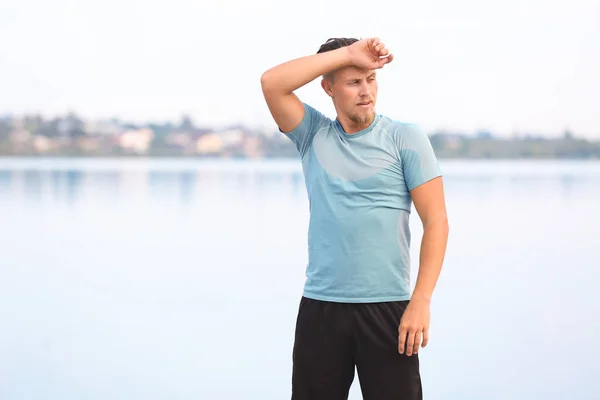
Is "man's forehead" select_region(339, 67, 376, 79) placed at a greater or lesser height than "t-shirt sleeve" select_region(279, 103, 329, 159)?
greater

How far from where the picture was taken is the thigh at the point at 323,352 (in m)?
1.71

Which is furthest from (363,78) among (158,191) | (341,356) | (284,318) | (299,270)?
(158,191)

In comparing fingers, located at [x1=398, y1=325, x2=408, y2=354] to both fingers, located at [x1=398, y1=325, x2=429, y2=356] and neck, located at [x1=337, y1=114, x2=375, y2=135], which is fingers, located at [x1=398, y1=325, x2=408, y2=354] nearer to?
fingers, located at [x1=398, y1=325, x2=429, y2=356]

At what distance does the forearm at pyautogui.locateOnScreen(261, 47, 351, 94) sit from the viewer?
169 centimetres

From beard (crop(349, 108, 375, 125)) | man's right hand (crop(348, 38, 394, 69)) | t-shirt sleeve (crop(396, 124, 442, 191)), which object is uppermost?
man's right hand (crop(348, 38, 394, 69))

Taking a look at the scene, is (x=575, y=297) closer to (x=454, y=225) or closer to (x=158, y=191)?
(x=454, y=225)

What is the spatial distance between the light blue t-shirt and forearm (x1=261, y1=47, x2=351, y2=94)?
5.5 inches

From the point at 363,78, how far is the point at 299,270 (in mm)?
3684

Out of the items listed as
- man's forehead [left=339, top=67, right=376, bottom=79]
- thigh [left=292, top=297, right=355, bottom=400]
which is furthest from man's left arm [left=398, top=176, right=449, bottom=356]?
man's forehead [left=339, top=67, right=376, bottom=79]

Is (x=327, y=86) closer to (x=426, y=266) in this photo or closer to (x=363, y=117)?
(x=363, y=117)

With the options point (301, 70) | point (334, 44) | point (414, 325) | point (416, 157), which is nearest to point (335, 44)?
point (334, 44)

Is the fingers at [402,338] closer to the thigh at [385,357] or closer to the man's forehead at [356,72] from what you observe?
the thigh at [385,357]

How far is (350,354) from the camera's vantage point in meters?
1.74

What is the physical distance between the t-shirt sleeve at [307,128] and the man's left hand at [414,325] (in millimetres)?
391
